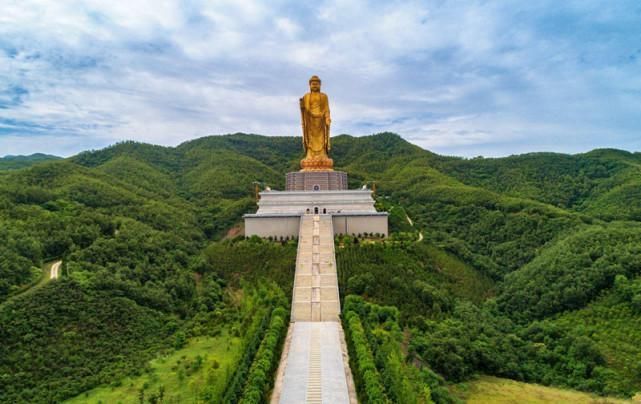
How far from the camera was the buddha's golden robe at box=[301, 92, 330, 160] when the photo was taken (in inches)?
1120

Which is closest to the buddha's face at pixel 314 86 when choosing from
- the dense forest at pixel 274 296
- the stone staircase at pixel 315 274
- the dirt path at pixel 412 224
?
the dense forest at pixel 274 296

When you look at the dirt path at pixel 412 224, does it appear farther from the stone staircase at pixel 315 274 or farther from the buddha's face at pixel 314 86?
the buddha's face at pixel 314 86

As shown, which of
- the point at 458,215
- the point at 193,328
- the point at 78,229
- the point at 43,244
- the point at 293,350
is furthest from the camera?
the point at 458,215

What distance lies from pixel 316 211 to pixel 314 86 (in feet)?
26.1

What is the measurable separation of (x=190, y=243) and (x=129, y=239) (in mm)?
4073

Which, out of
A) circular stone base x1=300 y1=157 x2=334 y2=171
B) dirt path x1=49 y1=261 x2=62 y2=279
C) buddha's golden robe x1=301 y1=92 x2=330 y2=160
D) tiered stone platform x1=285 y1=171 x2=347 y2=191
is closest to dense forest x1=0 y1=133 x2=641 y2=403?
dirt path x1=49 y1=261 x2=62 y2=279

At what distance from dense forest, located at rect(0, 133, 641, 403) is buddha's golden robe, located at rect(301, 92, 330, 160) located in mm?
5313

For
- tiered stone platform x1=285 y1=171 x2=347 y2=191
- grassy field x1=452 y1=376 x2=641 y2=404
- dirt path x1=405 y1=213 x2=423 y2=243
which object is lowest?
grassy field x1=452 y1=376 x2=641 y2=404

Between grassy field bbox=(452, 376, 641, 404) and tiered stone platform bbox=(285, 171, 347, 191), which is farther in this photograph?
tiered stone platform bbox=(285, 171, 347, 191)

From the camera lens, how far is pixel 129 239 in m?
21.4

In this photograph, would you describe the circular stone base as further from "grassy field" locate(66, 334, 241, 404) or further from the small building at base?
"grassy field" locate(66, 334, 241, 404)

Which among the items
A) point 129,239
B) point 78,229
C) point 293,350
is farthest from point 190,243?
point 293,350

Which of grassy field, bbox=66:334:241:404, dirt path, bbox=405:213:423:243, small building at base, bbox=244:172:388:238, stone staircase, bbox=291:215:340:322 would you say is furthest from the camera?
dirt path, bbox=405:213:423:243

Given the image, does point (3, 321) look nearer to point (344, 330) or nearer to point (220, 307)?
point (220, 307)
